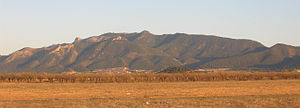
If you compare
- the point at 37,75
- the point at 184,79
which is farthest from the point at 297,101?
the point at 37,75

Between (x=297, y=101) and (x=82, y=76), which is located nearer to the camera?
(x=297, y=101)

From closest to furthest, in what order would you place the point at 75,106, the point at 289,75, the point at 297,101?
1. the point at 75,106
2. the point at 297,101
3. the point at 289,75

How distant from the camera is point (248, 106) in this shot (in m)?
27.4

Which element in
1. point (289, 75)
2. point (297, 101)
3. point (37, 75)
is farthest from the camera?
point (289, 75)

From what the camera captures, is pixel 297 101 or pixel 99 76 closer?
pixel 297 101

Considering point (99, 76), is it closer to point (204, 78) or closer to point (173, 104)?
point (204, 78)

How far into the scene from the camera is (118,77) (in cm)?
7719

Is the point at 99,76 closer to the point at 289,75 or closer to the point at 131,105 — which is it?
the point at 289,75

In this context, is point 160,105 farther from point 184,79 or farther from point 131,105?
point 184,79

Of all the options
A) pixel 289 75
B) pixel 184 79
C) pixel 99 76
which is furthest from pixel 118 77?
pixel 289 75

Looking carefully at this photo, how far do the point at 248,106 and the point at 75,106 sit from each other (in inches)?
482

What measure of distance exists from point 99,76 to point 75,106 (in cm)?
5117

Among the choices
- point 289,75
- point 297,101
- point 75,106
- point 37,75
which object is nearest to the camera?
point 75,106

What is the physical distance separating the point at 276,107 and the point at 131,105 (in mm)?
10316
